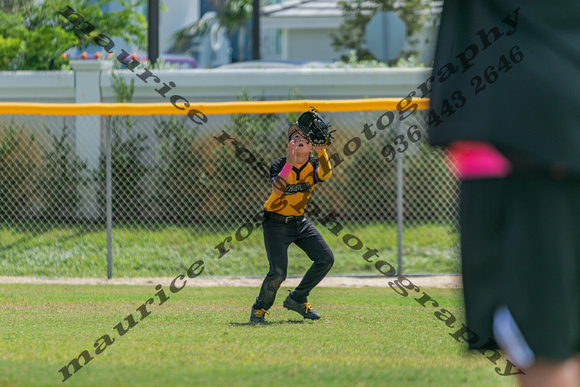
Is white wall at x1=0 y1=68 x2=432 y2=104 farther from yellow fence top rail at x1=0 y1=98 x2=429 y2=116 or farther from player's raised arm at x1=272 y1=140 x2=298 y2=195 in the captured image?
player's raised arm at x1=272 y1=140 x2=298 y2=195

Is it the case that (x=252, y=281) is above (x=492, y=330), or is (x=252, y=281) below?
below

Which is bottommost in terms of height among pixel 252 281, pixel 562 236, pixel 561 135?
pixel 252 281

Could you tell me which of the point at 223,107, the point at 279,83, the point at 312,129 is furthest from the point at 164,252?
the point at 312,129

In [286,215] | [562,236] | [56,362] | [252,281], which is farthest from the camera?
[252,281]

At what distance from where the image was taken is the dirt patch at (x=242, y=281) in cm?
855

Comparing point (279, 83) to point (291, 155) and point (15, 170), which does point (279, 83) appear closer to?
point (15, 170)

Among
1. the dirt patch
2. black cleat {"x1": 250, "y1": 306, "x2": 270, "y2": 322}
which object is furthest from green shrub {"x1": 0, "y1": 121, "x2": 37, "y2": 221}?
black cleat {"x1": 250, "y1": 306, "x2": 270, "y2": 322}

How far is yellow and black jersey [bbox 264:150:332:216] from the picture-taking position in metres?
5.94

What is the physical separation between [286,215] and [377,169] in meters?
4.07

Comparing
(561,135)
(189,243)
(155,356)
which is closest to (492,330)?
(561,135)

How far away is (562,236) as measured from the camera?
6.66ft

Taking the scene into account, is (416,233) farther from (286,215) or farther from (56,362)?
(56,362)

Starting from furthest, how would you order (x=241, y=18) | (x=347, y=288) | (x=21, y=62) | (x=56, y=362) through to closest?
(x=241, y=18) → (x=21, y=62) → (x=347, y=288) → (x=56, y=362)

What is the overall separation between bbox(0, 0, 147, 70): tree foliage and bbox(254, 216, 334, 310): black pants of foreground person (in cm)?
743
